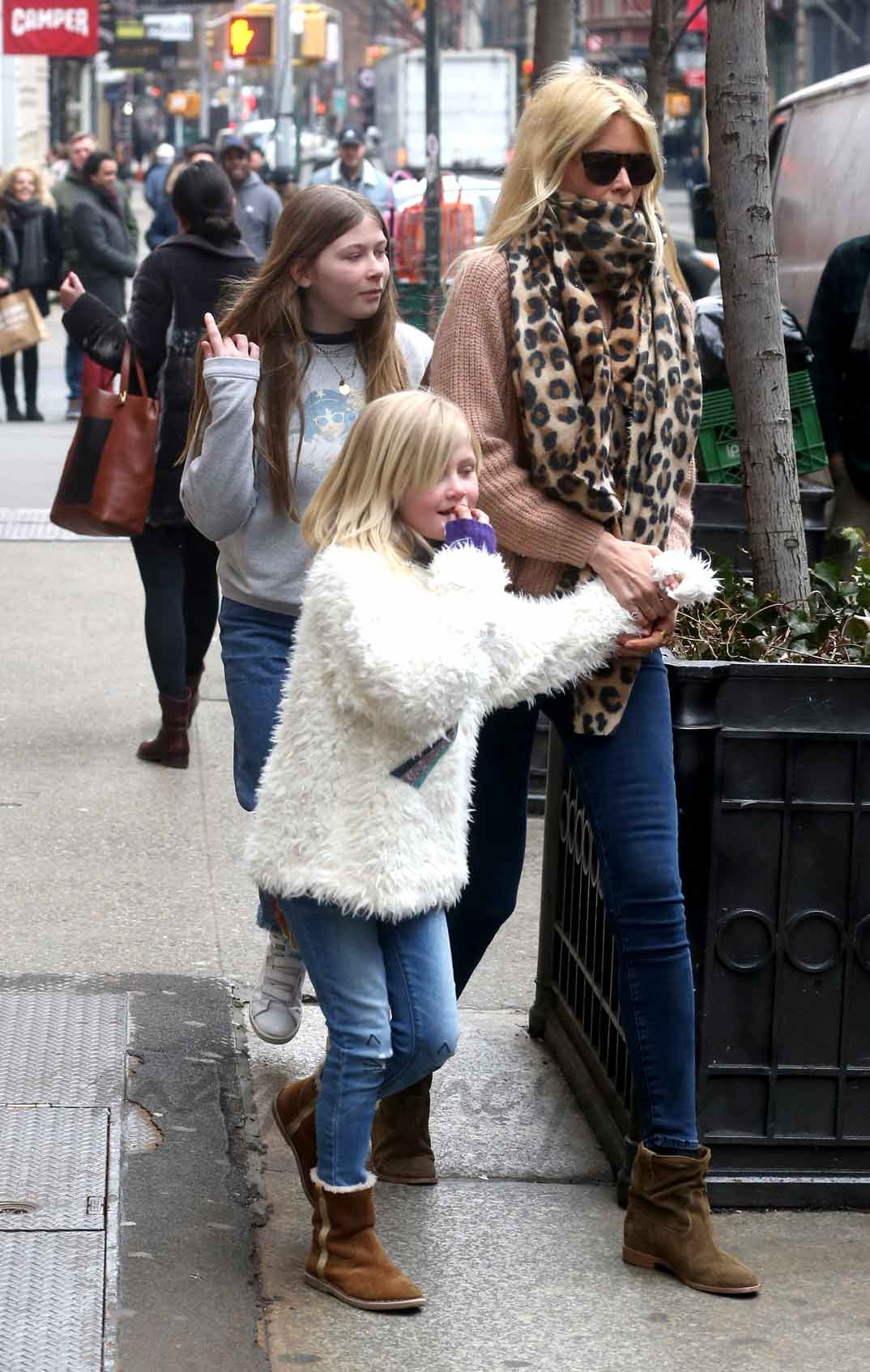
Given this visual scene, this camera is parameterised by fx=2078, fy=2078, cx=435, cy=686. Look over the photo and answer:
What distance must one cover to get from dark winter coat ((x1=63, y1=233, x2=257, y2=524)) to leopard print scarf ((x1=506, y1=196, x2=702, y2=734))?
110 inches

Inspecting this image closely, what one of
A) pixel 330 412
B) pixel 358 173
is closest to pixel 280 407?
pixel 330 412

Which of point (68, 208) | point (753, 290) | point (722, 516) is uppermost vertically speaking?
point (68, 208)

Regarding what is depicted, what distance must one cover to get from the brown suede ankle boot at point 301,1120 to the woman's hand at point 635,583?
0.97m

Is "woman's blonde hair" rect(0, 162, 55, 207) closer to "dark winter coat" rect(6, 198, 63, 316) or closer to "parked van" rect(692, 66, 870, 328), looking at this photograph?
"dark winter coat" rect(6, 198, 63, 316)

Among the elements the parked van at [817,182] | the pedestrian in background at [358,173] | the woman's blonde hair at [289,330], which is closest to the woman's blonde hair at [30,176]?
the pedestrian in background at [358,173]

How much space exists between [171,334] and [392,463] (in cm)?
324

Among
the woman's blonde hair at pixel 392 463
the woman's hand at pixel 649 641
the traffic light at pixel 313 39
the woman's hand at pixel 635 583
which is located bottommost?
the woman's hand at pixel 649 641

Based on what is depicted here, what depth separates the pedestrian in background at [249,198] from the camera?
15.8 meters

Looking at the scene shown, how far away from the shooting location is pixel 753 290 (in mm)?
4184

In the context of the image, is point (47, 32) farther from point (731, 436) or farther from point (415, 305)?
point (731, 436)

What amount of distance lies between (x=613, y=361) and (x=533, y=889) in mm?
2602

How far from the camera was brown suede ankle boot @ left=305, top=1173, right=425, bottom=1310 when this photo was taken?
3.30 metres

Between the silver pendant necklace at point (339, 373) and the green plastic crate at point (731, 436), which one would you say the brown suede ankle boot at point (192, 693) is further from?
the silver pendant necklace at point (339, 373)

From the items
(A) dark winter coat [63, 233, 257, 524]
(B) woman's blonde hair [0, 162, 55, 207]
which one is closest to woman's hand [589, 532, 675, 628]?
(A) dark winter coat [63, 233, 257, 524]
